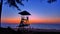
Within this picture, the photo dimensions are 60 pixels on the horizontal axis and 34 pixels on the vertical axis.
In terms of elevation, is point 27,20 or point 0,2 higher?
point 0,2

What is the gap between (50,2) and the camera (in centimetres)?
714

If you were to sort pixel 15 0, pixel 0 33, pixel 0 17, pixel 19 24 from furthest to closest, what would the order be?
pixel 19 24
pixel 0 17
pixel 15 0
pixel 0 33

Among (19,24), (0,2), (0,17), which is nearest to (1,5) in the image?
(0,2)

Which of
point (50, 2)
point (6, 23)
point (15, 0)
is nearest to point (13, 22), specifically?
point (6, 23)

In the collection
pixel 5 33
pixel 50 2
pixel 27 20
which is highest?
pixel 50 2

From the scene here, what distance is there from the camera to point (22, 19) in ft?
35.5

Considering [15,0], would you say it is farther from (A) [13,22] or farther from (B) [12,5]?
(A) [13,22]

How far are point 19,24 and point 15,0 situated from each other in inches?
138

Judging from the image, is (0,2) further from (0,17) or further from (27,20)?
(27,20)

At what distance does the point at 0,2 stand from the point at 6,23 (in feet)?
5.54

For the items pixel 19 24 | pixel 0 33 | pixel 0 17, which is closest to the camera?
pixel 0 33

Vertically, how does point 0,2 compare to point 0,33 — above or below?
above

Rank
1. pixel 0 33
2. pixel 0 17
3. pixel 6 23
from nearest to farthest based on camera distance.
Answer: pixel 0 33
pixel 0 17
pixel 6 23

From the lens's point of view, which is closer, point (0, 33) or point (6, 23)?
point (0, 33)
